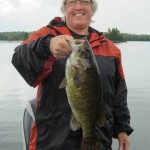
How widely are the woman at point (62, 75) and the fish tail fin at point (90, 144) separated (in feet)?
0.60

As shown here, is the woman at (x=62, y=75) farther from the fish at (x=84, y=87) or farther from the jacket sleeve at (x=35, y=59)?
the fish at (x=84, y=87)

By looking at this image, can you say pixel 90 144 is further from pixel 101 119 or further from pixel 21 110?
pixel 21 110

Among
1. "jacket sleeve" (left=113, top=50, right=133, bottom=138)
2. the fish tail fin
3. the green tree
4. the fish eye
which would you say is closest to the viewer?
the fish eye

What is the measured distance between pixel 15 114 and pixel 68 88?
8.41 metres

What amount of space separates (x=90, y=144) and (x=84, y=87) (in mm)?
686

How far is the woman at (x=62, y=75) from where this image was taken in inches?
131

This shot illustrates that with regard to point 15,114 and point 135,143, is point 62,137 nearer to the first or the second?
point 135,143

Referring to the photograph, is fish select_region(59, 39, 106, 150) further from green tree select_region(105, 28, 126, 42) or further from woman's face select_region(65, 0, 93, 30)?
green tree select_region(105, 28, 126, 42)

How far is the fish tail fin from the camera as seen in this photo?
339 cm

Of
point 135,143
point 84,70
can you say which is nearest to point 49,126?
point 84,70

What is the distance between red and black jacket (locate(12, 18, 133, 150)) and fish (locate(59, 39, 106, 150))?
0.27 meters

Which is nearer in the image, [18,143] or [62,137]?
[62,137]

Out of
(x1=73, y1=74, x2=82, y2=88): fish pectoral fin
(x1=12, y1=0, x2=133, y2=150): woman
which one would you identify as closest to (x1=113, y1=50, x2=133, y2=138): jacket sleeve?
(x1=12, y1=0, x2=133, y2=150): woman

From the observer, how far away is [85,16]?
3.92 m
